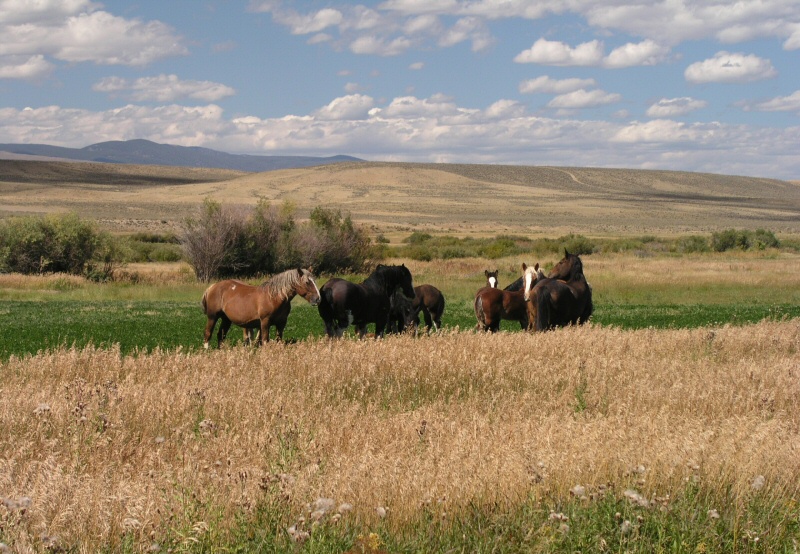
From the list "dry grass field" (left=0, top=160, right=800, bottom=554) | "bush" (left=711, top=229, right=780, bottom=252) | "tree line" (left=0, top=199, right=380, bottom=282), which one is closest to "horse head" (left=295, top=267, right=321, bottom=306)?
"dry grass field" (left=0, top=160, right=800, bottom=554)

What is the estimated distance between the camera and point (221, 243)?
45.6 metres

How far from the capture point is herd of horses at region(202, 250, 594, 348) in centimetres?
1544

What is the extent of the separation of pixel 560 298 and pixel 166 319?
1340 cm

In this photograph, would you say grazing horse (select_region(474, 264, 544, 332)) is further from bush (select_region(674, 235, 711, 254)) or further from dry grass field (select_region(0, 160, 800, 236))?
dry grass field (select_region(0, 160, 800, 236))

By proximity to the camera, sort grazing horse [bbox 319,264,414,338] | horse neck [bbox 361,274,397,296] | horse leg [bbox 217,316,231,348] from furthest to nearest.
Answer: horse neck [bbox 361,274,397,296], horse leg [bbox 217,316,231,348], grazing horse [bbox 319,264,414,338]

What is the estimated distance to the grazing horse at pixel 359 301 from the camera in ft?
53.7

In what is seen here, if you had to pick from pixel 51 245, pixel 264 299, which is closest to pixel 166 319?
pixel 264 299

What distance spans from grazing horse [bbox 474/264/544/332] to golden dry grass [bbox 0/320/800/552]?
494 centimetres

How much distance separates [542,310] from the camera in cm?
1753

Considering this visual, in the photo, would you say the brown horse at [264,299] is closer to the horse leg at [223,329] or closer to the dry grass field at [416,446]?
the horse leg at [223,329]

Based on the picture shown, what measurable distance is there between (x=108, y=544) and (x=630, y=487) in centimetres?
350

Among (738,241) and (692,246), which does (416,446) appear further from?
(738,241)

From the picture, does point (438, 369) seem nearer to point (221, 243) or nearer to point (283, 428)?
point (283, 428)

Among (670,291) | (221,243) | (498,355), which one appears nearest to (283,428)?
(498,355)
